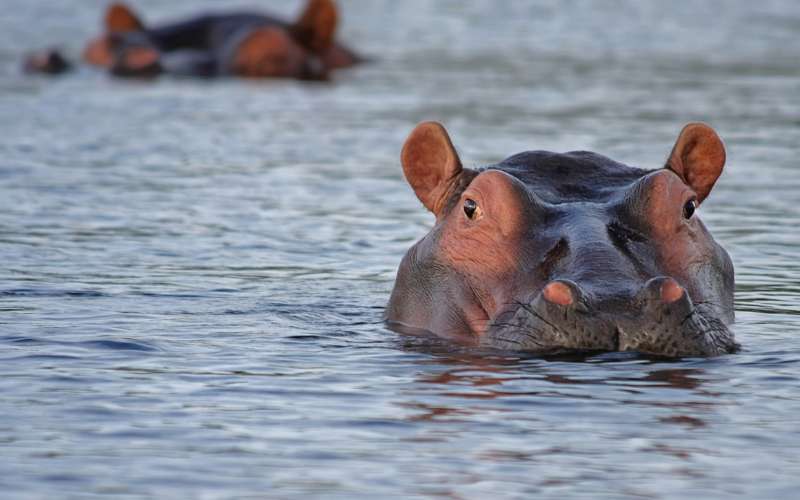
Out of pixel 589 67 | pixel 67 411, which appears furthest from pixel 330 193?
pixel 589 67

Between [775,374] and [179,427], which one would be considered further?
[775,374]

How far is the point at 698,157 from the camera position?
9438mm

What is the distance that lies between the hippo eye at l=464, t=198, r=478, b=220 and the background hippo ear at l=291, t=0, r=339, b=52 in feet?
55.6

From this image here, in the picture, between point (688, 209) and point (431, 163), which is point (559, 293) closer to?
point (688, 209)

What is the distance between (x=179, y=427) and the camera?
7.08 m

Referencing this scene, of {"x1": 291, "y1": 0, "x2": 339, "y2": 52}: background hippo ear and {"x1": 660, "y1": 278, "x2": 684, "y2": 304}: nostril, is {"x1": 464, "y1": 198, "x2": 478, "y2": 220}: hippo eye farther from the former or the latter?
{"x1": 291, "y1": 0, "x2": 339, "y2": 52}: background hippo ear

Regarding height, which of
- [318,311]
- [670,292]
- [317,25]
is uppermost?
[317,25]

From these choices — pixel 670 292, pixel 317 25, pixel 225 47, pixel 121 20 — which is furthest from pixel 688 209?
pixel 121 20

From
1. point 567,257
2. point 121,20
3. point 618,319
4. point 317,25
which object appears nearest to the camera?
point 618,319

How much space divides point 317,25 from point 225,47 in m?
1.38

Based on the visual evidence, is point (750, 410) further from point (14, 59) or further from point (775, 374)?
point (14, 59)

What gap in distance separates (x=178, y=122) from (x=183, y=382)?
12.1 meters

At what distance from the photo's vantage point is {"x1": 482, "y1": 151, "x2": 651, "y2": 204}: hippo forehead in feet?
29.5

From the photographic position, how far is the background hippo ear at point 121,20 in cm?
2700
